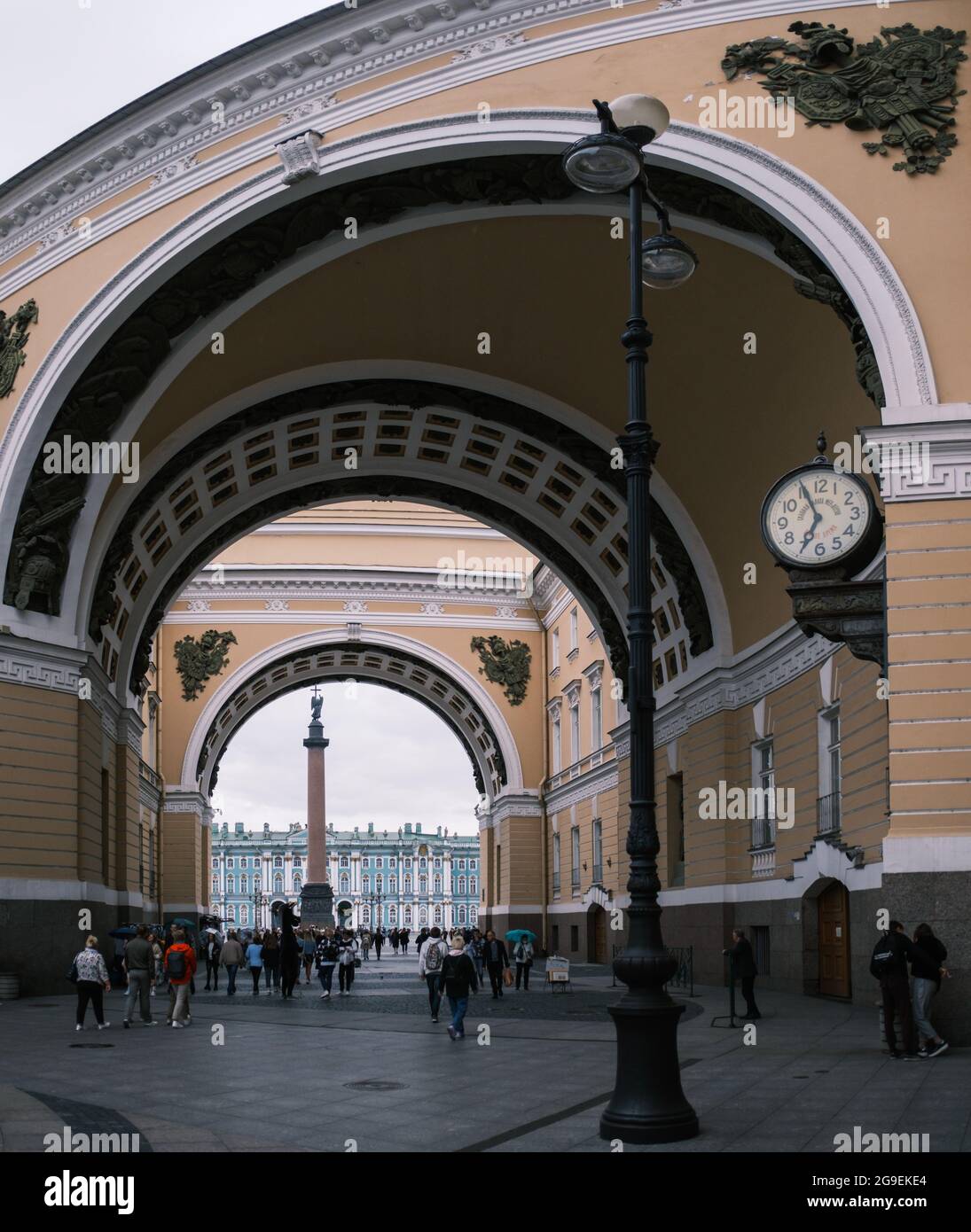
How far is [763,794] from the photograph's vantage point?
27.1 meters

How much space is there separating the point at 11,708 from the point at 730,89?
579 inches

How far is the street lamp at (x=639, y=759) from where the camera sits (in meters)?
9.97

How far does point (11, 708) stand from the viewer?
23.5 meters

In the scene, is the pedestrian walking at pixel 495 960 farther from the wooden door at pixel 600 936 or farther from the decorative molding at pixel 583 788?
the wooden door at pixel 600 936

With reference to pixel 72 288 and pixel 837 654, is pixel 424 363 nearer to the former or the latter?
pixel 72 288

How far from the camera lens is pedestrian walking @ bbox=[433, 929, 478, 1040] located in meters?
18.8

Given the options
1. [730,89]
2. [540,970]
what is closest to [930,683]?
[730,89]

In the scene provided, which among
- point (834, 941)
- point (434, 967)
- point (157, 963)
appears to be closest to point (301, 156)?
point (434, 967)

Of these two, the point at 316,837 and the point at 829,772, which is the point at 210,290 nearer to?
the point at 829,772

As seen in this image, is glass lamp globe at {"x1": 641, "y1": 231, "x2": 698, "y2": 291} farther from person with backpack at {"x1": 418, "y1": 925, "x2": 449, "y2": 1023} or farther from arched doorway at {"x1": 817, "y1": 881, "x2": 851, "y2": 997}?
arched doorway at {"x1": 817, "y1": 881, "x2": 851, "y2": 997}

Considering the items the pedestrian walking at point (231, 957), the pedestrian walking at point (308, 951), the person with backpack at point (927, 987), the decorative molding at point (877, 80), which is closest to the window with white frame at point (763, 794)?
the pedestrian walking at point (231, 957)

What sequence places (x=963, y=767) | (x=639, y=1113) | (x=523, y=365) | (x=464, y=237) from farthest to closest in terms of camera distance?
(x=523, y=365) < (x=464, y=237) < (x=963, y=767) < (x=639, y=1113)

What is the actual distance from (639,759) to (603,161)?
4520 millimetres

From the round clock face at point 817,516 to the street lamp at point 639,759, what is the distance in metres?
4.52
